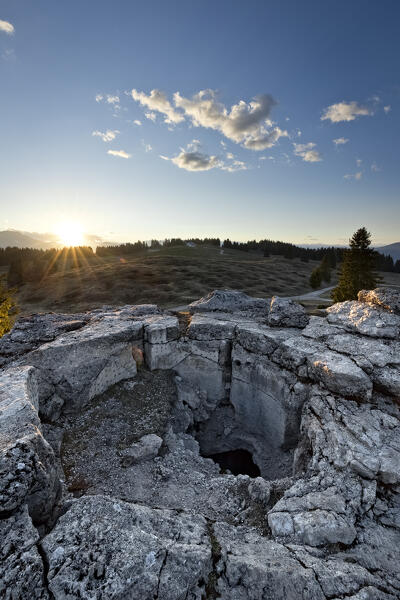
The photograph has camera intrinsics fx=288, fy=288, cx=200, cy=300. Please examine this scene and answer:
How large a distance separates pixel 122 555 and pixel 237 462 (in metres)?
9.59

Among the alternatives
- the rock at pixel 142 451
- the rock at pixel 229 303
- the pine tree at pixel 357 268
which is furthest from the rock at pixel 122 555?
the pine tree at pixel 357 268

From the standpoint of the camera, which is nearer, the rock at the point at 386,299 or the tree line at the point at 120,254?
the rock at the point at 386,299

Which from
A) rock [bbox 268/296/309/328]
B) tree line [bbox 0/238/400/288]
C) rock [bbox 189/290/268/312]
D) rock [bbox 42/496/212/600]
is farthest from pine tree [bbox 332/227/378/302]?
rock [bbox 42/496/212/600]

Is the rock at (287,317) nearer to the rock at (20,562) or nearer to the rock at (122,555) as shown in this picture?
the rock at (122,555)

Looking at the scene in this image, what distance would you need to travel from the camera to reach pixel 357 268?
32.2m

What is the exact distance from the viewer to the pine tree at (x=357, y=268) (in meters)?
31.9

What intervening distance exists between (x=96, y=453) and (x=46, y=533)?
149 inches

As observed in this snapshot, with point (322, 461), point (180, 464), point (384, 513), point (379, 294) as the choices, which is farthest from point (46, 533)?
point (379, 294)

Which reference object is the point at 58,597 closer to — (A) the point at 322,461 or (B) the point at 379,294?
(A) the point at 322,461

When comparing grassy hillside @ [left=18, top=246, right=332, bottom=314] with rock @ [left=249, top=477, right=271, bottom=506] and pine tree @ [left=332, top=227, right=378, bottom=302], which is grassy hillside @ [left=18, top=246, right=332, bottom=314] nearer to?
pine tree @ [left=332, top=227, right=378, bottom=302]

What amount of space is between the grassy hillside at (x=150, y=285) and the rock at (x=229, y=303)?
100ft

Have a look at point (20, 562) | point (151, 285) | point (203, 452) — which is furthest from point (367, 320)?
point (151, 285)

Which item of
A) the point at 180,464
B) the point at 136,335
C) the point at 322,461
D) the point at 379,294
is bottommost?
the point at 180,464

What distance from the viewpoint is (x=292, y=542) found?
5.74 m
